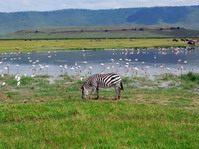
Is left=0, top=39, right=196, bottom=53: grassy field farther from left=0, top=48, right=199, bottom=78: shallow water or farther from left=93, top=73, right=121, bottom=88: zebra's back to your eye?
left=93, top=73, right=121, bottom=88: zebra's back

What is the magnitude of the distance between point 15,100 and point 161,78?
14.7m

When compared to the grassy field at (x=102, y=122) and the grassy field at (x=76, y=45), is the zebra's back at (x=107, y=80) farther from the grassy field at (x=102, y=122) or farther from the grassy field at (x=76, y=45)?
the grassy field at (x=76, y=45)

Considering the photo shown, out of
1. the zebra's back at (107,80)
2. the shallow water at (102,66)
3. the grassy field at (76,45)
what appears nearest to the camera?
the zebra's back at (107,80)

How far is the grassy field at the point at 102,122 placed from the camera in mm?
11109

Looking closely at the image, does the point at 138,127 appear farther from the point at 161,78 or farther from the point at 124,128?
the point at 161,78

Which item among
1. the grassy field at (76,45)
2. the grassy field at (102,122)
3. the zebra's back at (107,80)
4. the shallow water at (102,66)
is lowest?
the grassy field at (102,122)

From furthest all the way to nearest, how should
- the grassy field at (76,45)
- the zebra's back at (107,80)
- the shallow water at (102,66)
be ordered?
the grassy field at (76,45)
the shallow water at (102,66)
the zebra's back at (107,80)

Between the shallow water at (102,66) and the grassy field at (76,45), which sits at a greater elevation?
the grassy field at (76,45)

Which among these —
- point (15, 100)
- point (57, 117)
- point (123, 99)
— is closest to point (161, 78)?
point (123, 99)

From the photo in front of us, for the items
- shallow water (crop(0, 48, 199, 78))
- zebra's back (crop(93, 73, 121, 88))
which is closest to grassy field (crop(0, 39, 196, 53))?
shallow water (crop(0, 48, 199, 78))

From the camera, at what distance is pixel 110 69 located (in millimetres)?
38594

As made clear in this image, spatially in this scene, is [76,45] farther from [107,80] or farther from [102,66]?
[107,80]

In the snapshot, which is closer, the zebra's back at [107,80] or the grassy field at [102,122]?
the grassy field at [102,122]

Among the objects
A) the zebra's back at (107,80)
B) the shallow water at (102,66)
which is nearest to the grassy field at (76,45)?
the shallow water at (102,66)
